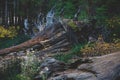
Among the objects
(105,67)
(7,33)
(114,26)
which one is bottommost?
(7,33)

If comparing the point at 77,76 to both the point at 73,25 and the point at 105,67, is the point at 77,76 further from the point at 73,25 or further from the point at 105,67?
the point at 73,25

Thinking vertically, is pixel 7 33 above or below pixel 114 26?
below

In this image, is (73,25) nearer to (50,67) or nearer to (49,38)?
(49,38)

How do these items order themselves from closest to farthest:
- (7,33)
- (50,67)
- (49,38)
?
(50,67) < (49,38) < (7,33)

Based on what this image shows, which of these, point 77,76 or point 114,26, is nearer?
point 77,76

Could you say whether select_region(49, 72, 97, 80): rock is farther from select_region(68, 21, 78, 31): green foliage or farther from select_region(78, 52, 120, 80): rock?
select_region(68, 21, 78, 31): green foliage

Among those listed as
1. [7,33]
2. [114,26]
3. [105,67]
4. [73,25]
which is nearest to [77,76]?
[105,67]

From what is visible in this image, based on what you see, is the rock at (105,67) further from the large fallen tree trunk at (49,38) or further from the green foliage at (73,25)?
the green foliage at (73,25)

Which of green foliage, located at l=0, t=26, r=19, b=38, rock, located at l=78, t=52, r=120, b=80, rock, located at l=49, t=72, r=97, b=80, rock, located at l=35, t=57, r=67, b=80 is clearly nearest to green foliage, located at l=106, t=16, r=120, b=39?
rock, located at l=35, t=57, r=67, b=80

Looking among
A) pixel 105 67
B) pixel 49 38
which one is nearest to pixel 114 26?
pixel 49 38

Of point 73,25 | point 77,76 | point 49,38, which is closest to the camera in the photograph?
point 77,76

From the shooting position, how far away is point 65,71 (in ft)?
30.7

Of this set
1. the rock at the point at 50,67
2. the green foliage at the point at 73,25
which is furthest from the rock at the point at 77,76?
the green foliage at the point at 73,25

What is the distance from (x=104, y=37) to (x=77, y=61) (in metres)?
5.01
